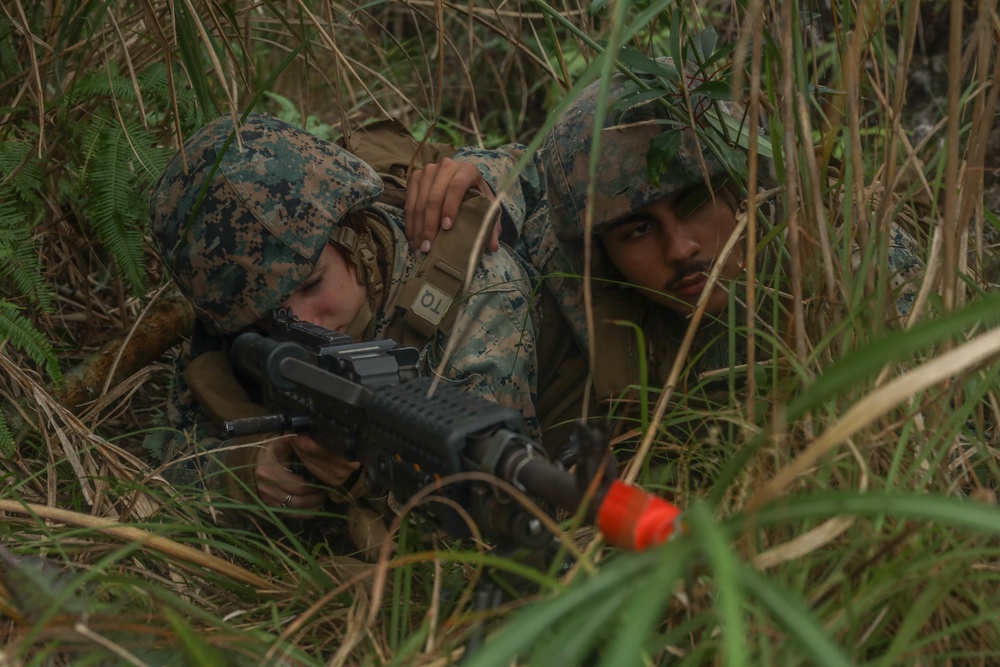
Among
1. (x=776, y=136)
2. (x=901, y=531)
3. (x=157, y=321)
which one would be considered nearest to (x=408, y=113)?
(x=157, y=321)

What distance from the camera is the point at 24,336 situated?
232 centimetres

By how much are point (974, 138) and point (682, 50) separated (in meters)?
0.62

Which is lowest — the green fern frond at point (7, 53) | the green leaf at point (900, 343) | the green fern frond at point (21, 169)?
the green fern frond at point (21, 169)

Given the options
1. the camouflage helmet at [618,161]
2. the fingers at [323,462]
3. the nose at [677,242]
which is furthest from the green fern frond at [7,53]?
the nose at [677,242]

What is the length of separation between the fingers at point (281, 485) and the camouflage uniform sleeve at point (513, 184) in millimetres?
969

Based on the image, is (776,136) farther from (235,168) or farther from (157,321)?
(157,321)

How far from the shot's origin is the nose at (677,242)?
2385 millimetres

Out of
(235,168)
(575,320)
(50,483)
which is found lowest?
(50,483)

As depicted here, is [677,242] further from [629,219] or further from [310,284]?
[310,284]

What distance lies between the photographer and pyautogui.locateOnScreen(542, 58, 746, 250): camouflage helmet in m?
2.29

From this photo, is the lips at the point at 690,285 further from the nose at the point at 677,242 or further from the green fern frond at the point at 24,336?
the green fern frond at the point at 24,336

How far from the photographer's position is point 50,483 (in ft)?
7.19

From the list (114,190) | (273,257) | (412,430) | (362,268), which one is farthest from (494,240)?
(412,430)

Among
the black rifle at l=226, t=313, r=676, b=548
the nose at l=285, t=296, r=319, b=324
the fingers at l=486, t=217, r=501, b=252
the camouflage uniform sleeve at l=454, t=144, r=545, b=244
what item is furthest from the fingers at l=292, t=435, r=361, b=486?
the camouflage uniform sleeve at l=454, t=144, r=545, b=244
